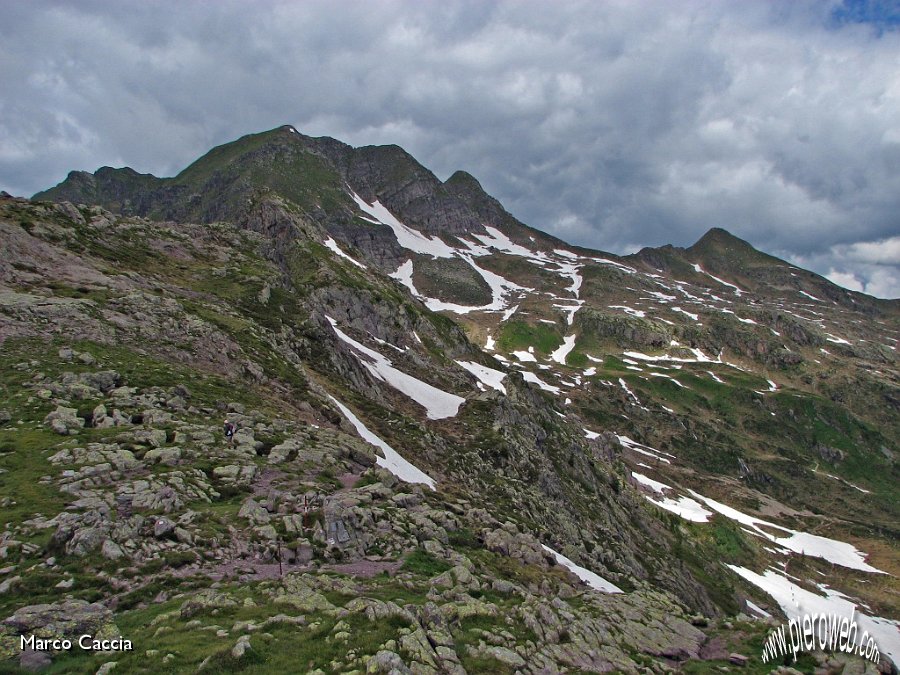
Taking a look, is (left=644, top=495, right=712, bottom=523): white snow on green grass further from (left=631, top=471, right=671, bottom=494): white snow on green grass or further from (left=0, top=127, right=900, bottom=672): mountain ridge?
(left=0, top=127, right=900, bottom=672): mountain ridge

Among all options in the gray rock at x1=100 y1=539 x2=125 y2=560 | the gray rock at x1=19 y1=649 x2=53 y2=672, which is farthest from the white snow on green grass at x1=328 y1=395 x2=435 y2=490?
the gray rock at x1=19 y1=649 x2=53 y2=672

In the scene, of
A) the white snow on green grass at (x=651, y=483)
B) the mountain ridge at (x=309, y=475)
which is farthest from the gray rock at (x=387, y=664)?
the white snow on green grass at (x=651, y=483)

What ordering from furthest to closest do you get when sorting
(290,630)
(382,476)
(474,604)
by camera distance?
(382,476) → (474,604) → (290,630)

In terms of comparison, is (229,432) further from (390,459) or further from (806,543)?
(806,543)

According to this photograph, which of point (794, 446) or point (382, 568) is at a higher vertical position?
point (794, 446)

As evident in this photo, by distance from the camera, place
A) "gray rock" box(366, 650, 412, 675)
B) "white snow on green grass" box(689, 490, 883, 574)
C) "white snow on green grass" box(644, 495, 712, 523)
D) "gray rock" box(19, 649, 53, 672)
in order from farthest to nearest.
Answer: "white snow on green grass" box(689, 490, 883, 574), "white snow on green grass" box(644, 495, 712, 523), "gray rock" box(366, 650, 412, 675), "gray rock" box(19, 649, 53, 672)

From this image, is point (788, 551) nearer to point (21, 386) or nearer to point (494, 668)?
point (494, 668)

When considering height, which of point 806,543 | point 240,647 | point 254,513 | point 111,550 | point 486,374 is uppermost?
point 486,374

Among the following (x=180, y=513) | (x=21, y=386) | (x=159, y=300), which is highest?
(x=159, y=300)

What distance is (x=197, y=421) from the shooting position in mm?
26641

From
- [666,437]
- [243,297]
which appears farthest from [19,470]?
[666,437]

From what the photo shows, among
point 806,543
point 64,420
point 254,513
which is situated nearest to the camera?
point 254,513

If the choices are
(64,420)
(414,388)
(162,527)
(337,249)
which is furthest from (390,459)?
(337,249)

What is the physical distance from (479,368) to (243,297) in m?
55.8
